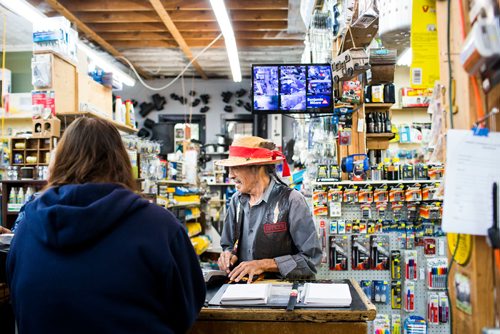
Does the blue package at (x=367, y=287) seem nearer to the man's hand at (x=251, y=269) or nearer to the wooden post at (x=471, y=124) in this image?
the man's hand at (x=251, y=269)

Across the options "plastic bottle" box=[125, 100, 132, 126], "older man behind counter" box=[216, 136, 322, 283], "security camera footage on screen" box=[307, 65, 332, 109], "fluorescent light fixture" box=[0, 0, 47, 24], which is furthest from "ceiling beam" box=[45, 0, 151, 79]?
"older man behind counter" box=[216, 136, 322, 283]

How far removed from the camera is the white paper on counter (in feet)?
4.84

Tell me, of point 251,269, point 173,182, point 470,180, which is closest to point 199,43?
point 173,182

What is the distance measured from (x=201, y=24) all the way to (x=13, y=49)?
4275 mm

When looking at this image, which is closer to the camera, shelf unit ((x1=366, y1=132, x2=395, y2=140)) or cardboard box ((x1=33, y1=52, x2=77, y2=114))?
cardboard box ((x1=33, y1=52, x2=77, y2=114))

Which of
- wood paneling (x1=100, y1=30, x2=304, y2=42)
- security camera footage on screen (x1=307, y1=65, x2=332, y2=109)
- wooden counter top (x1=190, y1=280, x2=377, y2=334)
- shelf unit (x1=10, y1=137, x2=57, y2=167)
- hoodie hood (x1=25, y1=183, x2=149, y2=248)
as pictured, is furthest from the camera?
wood paneling (x1=100, y1=30, x2=304, y2=42)

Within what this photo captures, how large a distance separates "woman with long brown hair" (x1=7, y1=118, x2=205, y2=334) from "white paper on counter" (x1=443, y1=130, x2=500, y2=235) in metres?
0.96

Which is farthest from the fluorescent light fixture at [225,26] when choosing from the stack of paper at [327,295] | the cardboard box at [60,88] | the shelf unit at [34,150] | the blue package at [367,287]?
the stack of paper at [327,295]

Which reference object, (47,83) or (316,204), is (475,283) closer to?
(316,204)

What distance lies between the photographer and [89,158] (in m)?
1.87

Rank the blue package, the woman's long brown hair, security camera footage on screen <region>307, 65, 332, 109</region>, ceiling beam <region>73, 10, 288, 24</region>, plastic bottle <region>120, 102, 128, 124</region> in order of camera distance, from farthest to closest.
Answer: ceiling beam <region>73, 10, 288, 24</region> < plastic bottle <region>120, 102, 128, 124</region> < the blue package < security camera footage on screen <region>307, 65, 332, 109</region> < the woman's long brown hair

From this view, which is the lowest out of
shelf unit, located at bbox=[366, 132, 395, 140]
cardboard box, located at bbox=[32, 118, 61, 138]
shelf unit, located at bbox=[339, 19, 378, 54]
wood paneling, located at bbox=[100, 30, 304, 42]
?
shelf unit, located at bbox=[366, 132, 395, 140]

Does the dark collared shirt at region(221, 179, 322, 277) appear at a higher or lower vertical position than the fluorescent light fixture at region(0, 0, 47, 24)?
lower

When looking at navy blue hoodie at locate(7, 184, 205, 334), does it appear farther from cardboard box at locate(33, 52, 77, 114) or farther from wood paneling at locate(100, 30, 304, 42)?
wood paneling at locate(100, 30, 304, 42)
